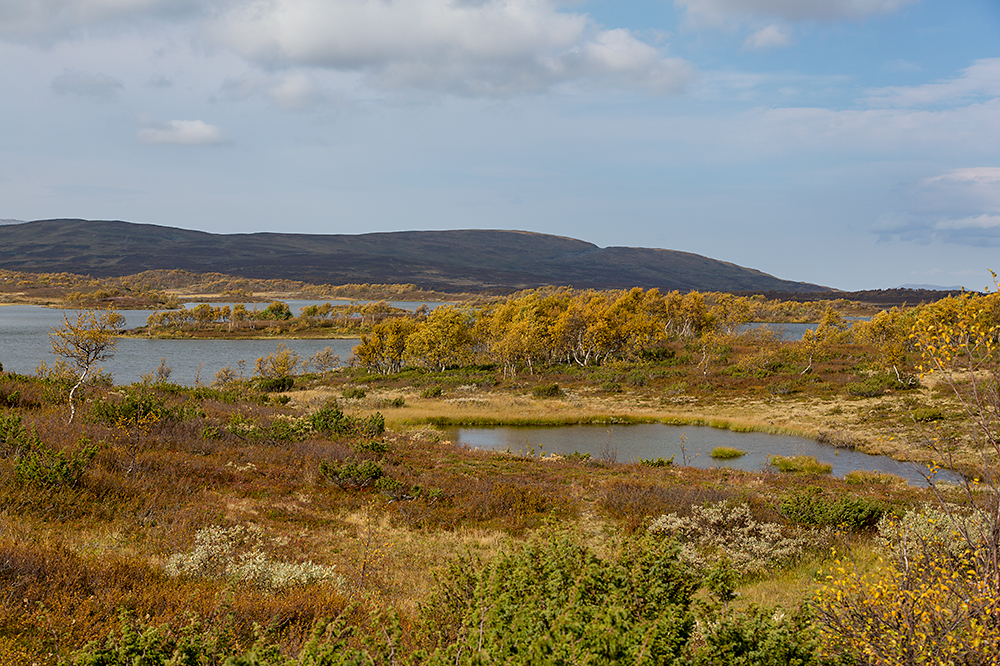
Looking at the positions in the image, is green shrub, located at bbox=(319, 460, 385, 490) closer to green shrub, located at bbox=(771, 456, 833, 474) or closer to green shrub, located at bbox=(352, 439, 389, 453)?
green shrub, located at bbox=(352, 439, 389, 453)

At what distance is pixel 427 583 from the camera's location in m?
8.52

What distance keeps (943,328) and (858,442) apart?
2878cm

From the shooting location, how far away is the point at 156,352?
73375 millimetres

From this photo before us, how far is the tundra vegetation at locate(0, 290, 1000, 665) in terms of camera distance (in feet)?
14.5

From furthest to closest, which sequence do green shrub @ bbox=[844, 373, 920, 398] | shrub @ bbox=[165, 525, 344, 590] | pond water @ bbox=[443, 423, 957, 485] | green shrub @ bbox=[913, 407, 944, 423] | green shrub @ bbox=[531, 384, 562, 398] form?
green shrub @ bbox=[531, 384, 562, 398] < green shrub @ bbox=[844, 373, 920, 398] < green shrub @ bbox=[913, 407, 944, 423] < pond water @ bbox=[443, 423, 957, 485] < shrub @ bbox=[165, 525, 344, 590]

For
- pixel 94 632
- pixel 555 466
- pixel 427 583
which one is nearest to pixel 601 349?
pixel 555 466

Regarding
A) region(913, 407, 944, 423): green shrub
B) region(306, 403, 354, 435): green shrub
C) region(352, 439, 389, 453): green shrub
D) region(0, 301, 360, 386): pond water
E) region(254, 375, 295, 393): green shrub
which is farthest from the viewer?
region(0, 301, 360, 386): pond water

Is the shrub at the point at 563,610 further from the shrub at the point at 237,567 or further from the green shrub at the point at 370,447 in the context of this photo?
the green shrub at the point at 370,447

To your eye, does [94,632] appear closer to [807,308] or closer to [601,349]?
[601,349]

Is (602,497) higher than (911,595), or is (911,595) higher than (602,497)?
(911,595)

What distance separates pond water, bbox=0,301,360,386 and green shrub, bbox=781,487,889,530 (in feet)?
134

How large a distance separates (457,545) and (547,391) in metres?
34.2

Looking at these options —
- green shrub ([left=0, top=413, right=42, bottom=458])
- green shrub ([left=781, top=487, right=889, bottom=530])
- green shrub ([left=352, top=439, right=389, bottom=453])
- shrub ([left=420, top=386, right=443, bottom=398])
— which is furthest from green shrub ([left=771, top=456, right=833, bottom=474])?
shrub ([left=420, top=386, right=443, bottom=398])

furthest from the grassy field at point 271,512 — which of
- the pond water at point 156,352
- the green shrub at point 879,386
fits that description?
the pond water at point 156,352
